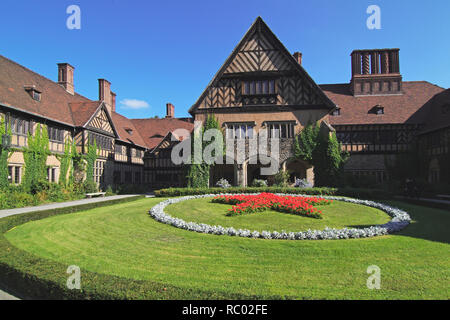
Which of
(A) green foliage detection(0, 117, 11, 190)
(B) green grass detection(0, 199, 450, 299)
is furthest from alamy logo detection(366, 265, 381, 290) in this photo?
(A) green foliage detection(0, 117, 11, 190)

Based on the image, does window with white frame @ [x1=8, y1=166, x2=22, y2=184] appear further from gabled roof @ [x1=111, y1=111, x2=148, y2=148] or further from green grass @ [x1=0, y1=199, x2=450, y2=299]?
gabled roof @ [x1=111, y1=111, x2=148, y2=148]

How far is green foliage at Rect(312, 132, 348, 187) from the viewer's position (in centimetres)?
2233

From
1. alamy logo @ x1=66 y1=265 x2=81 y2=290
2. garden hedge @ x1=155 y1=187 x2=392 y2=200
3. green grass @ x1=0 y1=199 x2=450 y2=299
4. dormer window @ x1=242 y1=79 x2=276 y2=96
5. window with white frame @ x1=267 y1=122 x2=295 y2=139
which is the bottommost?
green grass @ x1=0 y1=199 x2=450 y2=299

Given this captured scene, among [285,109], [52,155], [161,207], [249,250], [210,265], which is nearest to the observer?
[210,265]

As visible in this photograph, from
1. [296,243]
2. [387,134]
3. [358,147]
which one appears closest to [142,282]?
[296,243]

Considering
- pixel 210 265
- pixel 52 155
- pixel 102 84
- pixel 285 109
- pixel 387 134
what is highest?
pixel 102 84

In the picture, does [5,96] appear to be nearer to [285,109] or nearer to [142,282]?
[142,282]

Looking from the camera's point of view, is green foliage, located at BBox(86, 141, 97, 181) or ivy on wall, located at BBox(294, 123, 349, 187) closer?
ivy on wall, located at BBox(294, 123, 349, 187)

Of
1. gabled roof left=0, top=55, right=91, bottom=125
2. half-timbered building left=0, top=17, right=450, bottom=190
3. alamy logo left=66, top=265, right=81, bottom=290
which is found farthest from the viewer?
half-timbered building left=0, top=17, right=450, bottom=190

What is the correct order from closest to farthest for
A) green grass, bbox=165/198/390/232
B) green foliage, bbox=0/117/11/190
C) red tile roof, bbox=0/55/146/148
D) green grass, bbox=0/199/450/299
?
green grass, bbox=0/199/450/299
green grass, bbox=165/198/390/232
green foliage, bbox=0/117/11/190
red tile roof, bbox=0/55/146/148

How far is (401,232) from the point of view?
942 cm

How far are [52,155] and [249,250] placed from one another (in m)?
20.6

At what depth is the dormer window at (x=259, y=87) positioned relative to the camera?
24.3 m

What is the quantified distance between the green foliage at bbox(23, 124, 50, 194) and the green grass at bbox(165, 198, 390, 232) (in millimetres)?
11925
